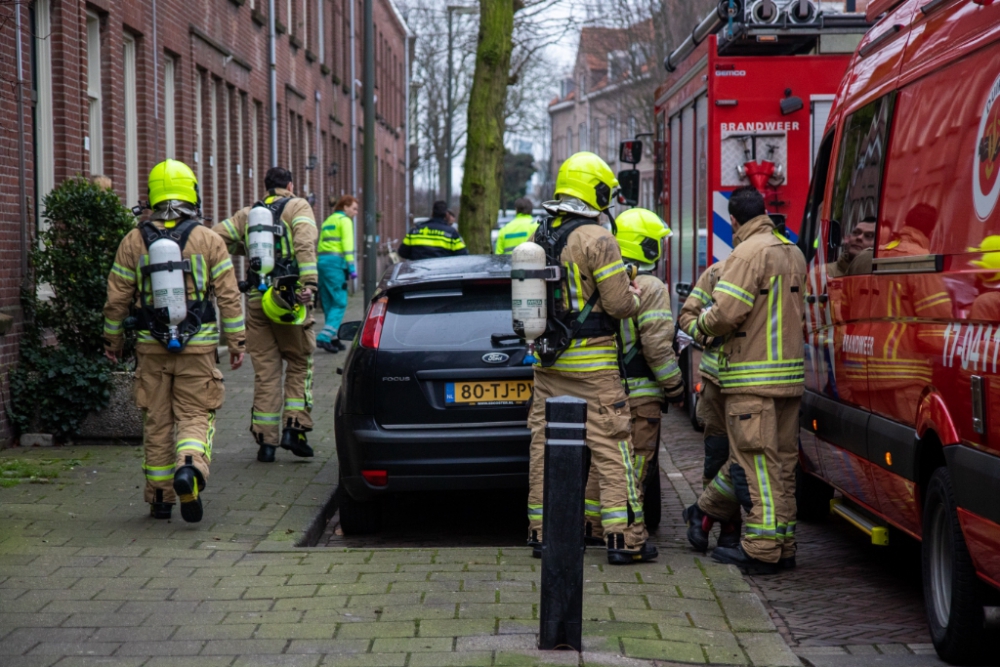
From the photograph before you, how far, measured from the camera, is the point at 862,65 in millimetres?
6559

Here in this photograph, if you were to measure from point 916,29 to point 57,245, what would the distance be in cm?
661

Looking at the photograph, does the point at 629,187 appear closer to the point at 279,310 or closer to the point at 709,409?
the point at 279,310

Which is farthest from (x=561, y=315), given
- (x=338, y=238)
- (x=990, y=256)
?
(x=338, y=238)

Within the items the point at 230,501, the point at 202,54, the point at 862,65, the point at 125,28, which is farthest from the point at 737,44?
the point at 202,54

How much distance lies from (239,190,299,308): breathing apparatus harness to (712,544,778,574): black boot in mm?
3645

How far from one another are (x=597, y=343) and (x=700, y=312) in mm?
620

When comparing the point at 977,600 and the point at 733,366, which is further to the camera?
the point at 733,366

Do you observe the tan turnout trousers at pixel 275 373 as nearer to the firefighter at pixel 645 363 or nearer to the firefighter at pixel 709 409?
the firefighter at pixel 645 363

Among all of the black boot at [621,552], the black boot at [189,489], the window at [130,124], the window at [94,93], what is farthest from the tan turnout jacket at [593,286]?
the window at [130,124]

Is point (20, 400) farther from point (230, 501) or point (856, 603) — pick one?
point (856, 603)

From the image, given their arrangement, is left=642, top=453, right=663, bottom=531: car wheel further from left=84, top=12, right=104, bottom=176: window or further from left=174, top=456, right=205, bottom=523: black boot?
left=84, top=12, right=104, bottom=176: window

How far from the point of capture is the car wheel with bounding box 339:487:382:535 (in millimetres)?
7398

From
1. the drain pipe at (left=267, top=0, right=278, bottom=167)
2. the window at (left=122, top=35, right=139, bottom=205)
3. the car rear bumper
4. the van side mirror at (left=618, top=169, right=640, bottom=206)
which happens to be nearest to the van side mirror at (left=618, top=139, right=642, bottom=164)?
the van side mirror at (left=618, top=169, right=640, bottom=206)

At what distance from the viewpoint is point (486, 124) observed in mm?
20172
